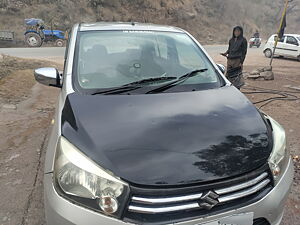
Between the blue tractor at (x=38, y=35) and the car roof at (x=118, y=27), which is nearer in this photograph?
the car roof at (x=118, y=27)

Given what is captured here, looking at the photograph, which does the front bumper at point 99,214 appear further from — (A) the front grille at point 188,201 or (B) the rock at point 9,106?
(B) the rock at point 9,106

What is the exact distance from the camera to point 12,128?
4445mm

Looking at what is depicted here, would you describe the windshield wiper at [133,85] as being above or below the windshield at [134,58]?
below

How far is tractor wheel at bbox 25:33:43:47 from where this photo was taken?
18734 mm

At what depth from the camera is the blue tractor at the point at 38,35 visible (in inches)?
738

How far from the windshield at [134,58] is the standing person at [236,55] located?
423 centimetres

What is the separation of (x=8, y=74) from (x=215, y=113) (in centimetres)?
677

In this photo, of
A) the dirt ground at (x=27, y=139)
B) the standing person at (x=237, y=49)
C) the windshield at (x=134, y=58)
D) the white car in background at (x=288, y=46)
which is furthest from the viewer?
the white car in background at (x=288, y=46)

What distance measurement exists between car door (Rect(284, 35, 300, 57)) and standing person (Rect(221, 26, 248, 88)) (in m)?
12.1

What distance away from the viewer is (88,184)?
59.2 inches

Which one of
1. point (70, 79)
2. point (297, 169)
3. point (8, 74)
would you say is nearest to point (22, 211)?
point (70, 79)

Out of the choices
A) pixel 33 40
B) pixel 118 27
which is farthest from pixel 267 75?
pixel 33 40

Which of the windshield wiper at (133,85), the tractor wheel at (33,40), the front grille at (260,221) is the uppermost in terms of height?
the windshield wiper at (133,85)

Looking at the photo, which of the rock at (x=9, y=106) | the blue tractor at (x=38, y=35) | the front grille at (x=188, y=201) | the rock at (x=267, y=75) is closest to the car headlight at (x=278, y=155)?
the front grille at (x=188, y=201)
